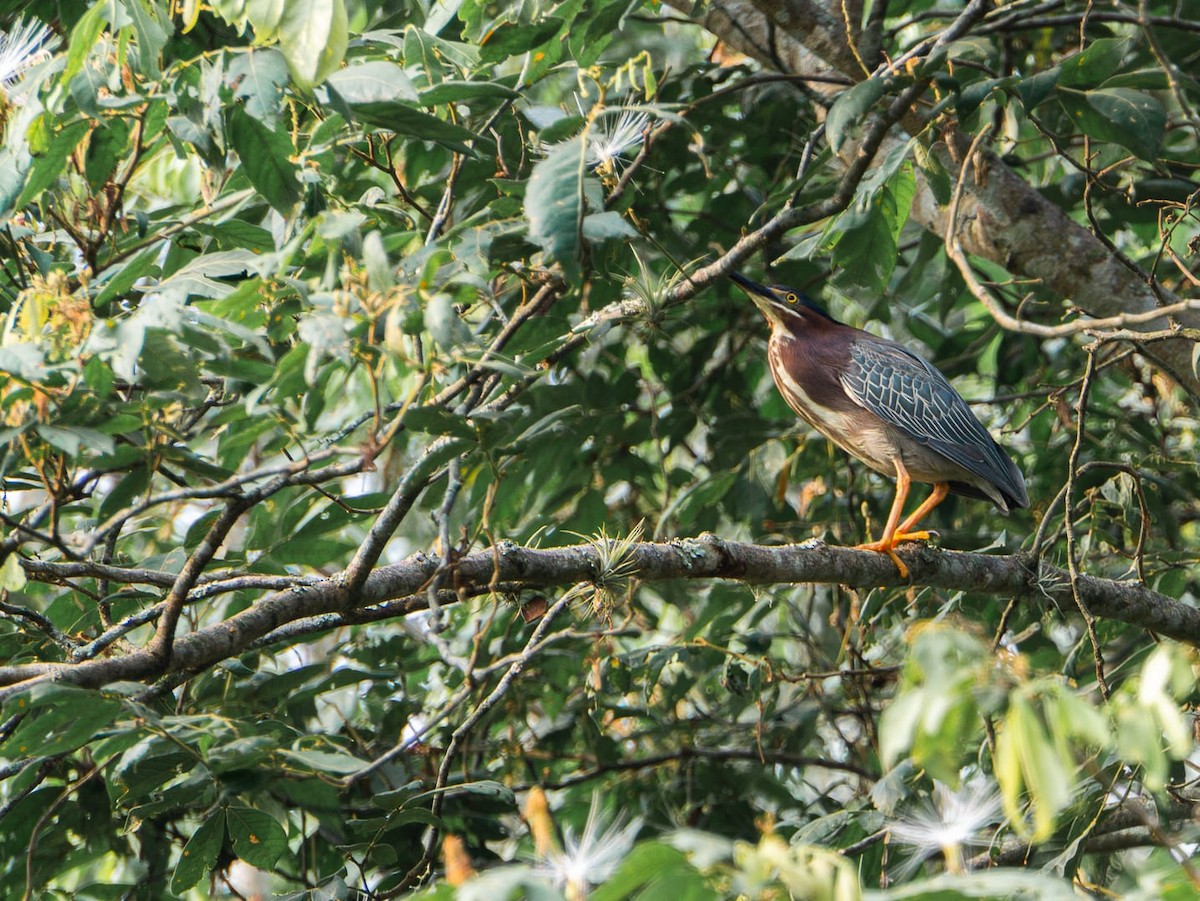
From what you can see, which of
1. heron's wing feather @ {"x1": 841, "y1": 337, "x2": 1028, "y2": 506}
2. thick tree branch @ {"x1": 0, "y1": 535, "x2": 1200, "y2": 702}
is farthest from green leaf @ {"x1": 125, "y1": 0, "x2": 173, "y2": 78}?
heron's wing feather @ {"x1": 841, "y1": 337, "x2": 1028, "y2": 506}

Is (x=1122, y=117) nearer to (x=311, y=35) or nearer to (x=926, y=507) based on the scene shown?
(x=926, y=507)

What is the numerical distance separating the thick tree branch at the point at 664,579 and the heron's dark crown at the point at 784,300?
50.1 inches

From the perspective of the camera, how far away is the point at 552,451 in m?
4.08

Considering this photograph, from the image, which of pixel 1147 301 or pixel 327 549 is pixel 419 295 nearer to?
pixel 327 549

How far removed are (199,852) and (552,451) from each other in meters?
1.91

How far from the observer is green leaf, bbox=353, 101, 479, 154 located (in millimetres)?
2367

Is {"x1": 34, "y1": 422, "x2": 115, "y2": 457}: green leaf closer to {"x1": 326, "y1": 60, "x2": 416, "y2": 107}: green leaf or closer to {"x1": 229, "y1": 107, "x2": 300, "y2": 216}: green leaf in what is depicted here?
{"x1": 229, "y1": 107, "x2": 300, "y2": 216}: green leaf

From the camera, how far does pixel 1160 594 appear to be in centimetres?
369

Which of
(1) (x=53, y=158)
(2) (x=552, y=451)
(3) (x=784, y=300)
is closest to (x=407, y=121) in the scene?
(1) (x=53, y=158)

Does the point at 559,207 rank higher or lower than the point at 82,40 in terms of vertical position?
lower

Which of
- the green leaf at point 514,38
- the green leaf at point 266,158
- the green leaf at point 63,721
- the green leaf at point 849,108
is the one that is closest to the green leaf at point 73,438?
the green leaf at point 63,721

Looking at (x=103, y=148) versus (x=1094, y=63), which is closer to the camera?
(x=103, y=148)

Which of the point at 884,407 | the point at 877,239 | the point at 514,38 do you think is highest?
the point at 514,38

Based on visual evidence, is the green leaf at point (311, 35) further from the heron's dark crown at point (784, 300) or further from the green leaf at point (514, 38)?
the heron's dark crown at point (784, 300)
